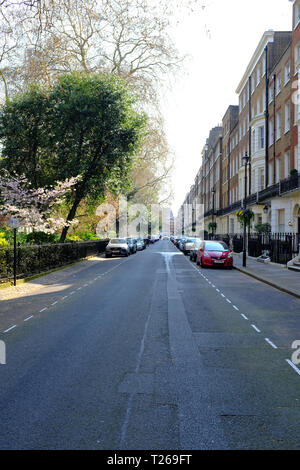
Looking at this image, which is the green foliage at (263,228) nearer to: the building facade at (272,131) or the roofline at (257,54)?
the building facade at (272,131)

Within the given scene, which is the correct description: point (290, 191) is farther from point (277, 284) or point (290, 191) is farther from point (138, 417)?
point (138, 417)

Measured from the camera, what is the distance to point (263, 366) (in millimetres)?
5766

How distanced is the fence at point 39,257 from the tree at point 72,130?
2.31m

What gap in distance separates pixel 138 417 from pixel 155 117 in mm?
30942

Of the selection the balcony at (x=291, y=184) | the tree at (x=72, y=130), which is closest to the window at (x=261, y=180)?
the balcony at (x=291, y=184)

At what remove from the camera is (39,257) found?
19.5 metres

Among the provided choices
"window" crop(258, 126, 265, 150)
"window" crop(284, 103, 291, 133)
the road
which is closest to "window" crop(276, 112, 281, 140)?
"window" crop(284, 103, 291, 133)

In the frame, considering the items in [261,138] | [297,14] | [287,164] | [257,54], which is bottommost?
[287,164]

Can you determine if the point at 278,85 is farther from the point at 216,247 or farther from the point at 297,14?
the point at 216,247

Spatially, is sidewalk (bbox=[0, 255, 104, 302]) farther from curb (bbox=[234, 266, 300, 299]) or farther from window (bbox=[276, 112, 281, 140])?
window (bbox=[276, 112, 281, 140])

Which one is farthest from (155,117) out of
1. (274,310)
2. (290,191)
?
(274,310)

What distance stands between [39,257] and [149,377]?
15168 millimetres

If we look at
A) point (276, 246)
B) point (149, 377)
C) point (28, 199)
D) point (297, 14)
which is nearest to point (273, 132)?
point (297, 14)
